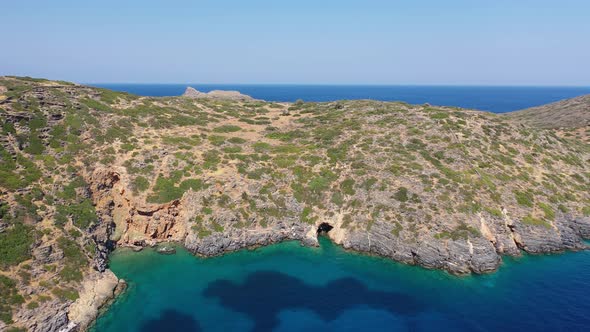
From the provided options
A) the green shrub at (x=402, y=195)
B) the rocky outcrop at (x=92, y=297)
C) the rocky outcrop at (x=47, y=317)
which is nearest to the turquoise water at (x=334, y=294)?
the rocky outcrop at (x=92, y=297)

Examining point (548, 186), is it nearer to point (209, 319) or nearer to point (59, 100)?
point (209, 319)

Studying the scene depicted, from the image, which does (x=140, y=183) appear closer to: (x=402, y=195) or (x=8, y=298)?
(x=8, y=298)

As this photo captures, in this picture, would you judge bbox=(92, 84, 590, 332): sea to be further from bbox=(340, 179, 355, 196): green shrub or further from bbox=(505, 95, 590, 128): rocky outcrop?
bbox=(505, 95, 590, 128): rocky outcrop

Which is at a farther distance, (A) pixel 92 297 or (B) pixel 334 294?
(B) pixel 334 294

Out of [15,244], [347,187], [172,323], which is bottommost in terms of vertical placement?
[172,323]

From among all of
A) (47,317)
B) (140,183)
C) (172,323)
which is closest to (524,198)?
(172,323)

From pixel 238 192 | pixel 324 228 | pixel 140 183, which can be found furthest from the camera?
pixel 238 192

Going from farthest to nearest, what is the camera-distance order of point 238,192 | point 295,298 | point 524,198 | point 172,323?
point 238,192
point 524,198
point 295,298
point 172,323

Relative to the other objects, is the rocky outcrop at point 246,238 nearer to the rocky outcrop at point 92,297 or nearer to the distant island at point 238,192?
the distant island at point 238,192
